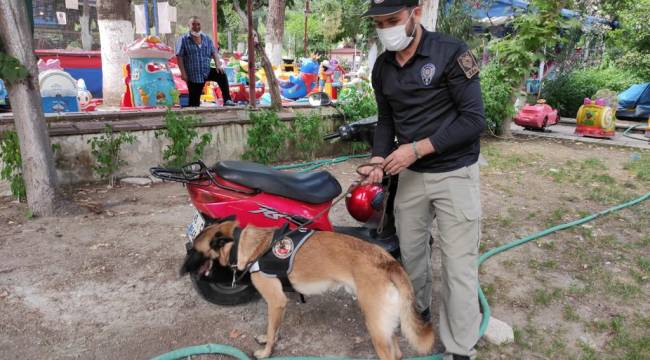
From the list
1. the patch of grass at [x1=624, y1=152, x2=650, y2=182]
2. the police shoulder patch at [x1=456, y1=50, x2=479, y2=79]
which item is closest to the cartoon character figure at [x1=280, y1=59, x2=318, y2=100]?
the patch of grass at [x1=624, y1=152, x2=650, y2=182]

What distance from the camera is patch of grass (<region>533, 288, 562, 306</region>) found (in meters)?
3.21

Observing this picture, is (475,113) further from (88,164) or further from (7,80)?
(88,164)

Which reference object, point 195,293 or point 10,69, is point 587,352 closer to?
point 195,293

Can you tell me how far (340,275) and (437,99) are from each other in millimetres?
1011

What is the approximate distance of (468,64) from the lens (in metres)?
2.05

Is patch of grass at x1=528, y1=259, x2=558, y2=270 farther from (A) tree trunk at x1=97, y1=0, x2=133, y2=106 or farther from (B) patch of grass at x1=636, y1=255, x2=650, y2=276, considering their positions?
(A) tree trunk at x1=97, y1=0, x2=133, y2=106

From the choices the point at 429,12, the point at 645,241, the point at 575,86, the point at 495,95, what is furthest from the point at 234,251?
the point at 575,86

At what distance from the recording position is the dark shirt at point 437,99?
2076 mm

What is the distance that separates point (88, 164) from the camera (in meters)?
4.96

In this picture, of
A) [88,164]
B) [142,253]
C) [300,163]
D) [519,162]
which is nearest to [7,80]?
[88,164]

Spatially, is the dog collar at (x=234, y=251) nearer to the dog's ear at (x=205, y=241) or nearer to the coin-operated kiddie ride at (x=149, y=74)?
the dog's ear at (x=205, y=241)

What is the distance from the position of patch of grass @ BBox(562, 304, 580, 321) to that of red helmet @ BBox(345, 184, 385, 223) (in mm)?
1448

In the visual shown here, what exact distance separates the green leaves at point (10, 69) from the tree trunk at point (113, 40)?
18.6 feet

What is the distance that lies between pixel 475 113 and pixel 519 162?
5873 millimetres
